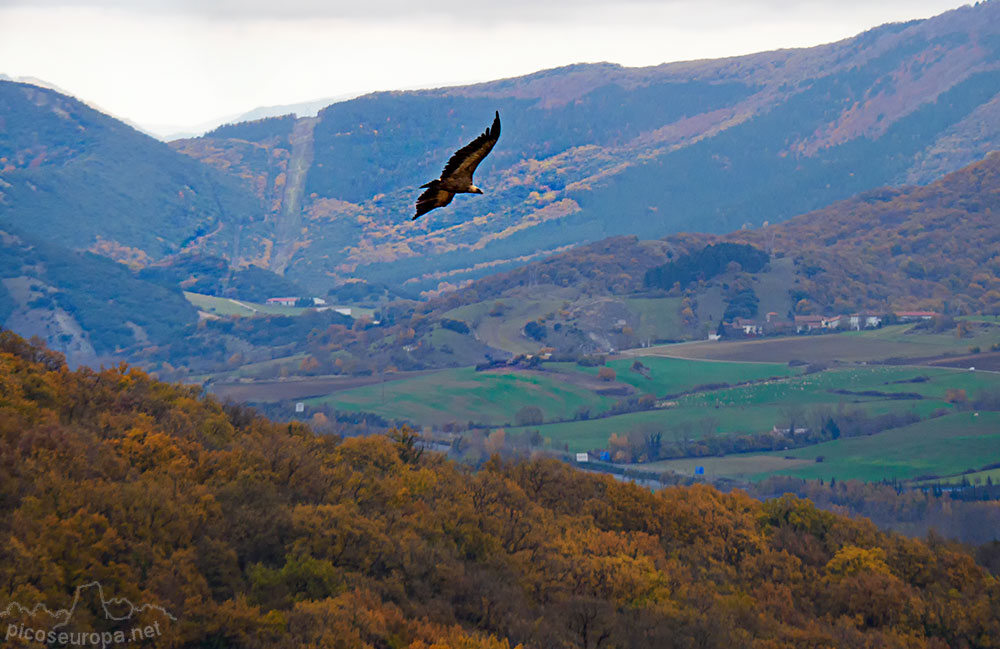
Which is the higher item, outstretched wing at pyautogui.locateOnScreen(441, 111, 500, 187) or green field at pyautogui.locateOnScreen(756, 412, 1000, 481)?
outstretched wing at pyautogui.locateOnScreen(441, 111, 500, 187)

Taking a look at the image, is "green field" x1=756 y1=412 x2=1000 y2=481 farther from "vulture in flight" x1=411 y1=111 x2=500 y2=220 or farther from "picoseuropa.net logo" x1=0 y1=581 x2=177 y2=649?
"vulture in flight" x1=411 y1=111 x2=500 y2=220

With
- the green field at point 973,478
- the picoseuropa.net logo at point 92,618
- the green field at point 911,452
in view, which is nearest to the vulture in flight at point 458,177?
the picoseuropa.net logo at point 92,618

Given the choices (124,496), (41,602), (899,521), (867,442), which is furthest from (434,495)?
(867,442)

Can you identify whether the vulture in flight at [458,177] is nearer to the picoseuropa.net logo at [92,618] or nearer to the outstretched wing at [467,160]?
the outstretched wing at [467,160]

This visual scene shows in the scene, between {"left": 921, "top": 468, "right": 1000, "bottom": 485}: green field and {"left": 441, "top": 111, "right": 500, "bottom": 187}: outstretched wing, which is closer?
{"left": 441, "top": 111, "right": 500, "bottom": 187}: outstretched wing

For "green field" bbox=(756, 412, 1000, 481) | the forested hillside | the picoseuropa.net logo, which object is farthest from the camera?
"green field" bbox=(756, 412, 1000, 481)

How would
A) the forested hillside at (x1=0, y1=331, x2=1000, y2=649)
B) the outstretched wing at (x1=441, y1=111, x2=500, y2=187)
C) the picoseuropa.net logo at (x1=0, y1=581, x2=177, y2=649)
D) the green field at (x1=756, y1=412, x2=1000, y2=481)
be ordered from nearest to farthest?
the outstretched wing at (x1=441, y1=111, x2=500, y2=187) → the picoseuropa.net logo at (x1=0, y1=581, x2=177, y2=649) → the forested hillside at (x1=0, y1=331, x2=1000, y2=649) → the green field at (x1=756, y1=412, x2=1000, y2=481)

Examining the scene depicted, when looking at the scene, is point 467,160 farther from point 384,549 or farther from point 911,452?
point 911,452

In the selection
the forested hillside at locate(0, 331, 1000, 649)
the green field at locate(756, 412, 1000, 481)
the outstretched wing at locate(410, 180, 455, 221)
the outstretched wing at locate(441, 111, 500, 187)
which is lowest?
the green field at locate(756, 412, 1000, 481)

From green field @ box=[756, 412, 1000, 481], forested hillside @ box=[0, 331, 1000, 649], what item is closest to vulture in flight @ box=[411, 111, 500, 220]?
forested hillside @ box=[0, 331, 1000, 649]
